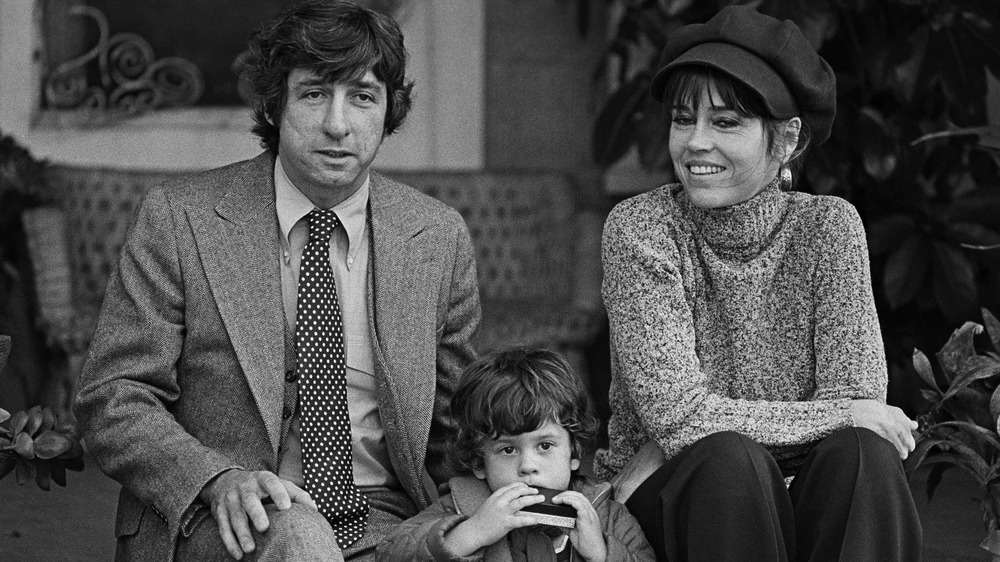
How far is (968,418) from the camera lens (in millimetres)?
2521

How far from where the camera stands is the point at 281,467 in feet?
7.89

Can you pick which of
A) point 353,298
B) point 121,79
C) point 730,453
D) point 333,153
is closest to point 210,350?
point 353,298

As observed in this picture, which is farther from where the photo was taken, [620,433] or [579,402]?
[620,433]

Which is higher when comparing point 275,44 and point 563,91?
point 275,44

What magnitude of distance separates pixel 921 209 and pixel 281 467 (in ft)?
7.50

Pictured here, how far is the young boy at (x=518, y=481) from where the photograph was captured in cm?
219

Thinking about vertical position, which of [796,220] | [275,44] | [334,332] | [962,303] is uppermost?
[275,44]

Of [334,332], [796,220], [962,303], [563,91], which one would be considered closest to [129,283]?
[334,332]

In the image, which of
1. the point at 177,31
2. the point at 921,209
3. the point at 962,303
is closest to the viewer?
the point at 962,303

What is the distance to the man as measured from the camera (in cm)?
229

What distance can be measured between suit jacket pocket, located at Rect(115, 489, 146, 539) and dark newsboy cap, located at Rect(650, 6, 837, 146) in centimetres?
109

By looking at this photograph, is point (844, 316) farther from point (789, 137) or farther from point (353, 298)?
point (353, 298)

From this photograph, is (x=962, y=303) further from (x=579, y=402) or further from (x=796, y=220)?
(x=579, y=402)

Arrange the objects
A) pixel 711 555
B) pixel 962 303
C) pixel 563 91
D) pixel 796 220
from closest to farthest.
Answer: pixel 711 555
pixel 796 220
pixel 962 303
pixel 563 91
